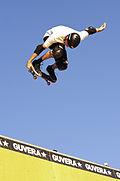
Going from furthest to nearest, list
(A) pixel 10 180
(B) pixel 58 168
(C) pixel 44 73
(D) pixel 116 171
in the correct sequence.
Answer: (D) pixel 116 171 → (B) pixel 58 168 → (C) pixel 44 73 → (A) pixel 10 180

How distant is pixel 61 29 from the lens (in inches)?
389

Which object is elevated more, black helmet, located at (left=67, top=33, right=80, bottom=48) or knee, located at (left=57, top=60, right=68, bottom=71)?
black helmet, located at (left=67, top=33, right=80, bottom=48)

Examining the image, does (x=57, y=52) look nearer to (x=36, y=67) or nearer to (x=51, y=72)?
(x=36, y=67)

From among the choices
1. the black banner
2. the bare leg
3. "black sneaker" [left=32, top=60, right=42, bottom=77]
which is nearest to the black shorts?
the bare leg

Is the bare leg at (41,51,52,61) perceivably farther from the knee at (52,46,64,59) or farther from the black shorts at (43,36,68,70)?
the knee at (52,46,64,59)

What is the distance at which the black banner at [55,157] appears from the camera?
10.6 meters

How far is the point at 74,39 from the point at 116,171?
5599 millimetres

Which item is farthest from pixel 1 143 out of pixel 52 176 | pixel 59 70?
pixel 59 70

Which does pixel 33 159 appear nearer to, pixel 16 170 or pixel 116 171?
pixel 16 170

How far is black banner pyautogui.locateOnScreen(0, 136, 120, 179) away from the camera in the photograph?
417 inches

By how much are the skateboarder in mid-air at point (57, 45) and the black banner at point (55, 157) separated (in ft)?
7.51

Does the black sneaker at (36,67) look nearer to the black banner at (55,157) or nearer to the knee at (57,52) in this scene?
the knee at (57,52)

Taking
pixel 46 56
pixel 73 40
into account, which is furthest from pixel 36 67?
pixel 73 40

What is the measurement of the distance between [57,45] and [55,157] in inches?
146
